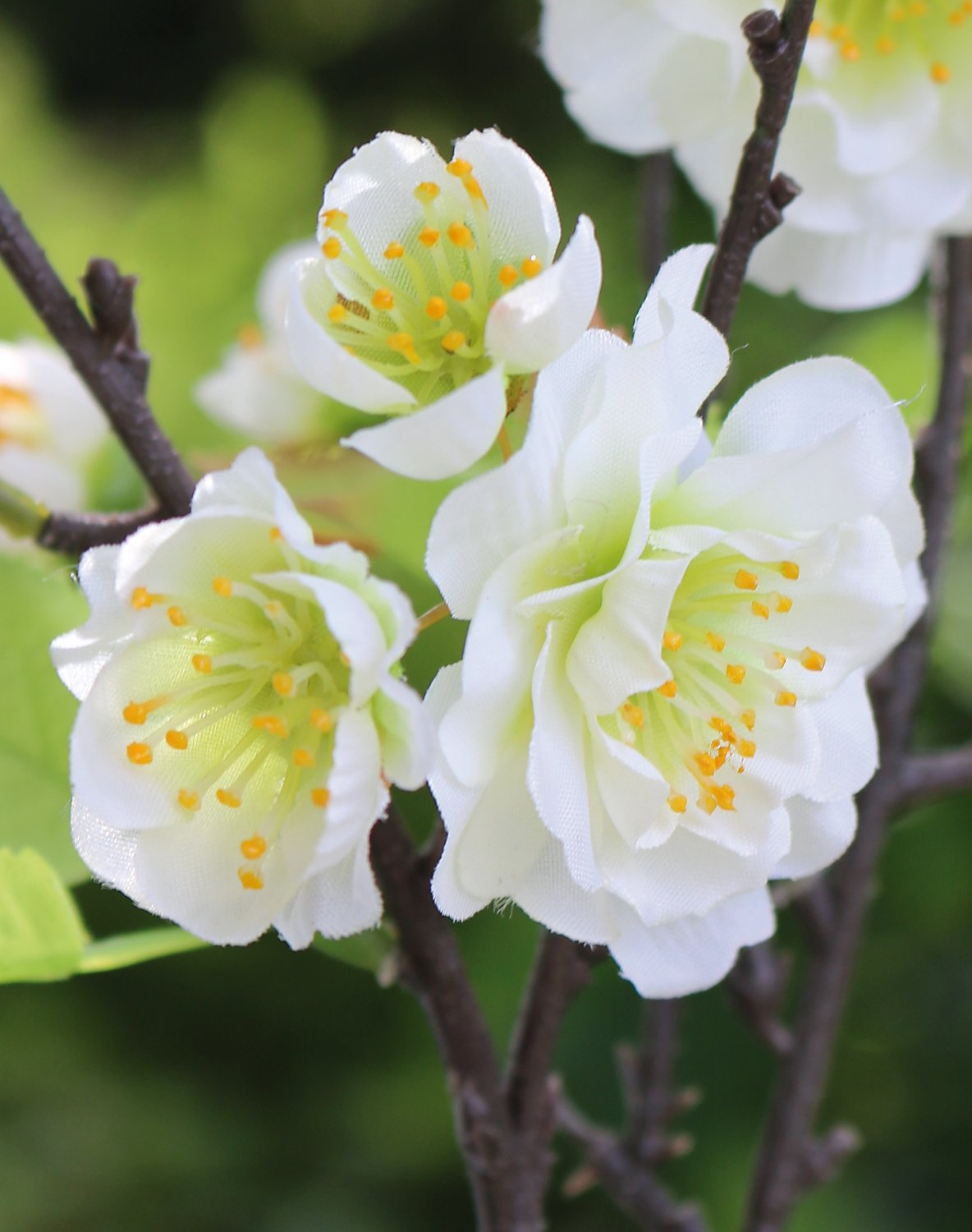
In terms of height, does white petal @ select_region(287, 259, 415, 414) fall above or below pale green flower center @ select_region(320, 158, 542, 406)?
above

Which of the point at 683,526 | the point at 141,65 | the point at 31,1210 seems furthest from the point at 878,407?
the point at 141,65

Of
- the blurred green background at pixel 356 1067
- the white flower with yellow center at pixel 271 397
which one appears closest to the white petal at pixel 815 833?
the white flower with yellow center at pixel 271 397

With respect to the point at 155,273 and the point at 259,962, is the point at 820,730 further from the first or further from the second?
the point at 155,273

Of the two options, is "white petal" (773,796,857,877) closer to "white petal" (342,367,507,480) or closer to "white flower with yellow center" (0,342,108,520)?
"white petal" (342,367,507,480)

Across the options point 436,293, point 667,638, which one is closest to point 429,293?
point 436,293

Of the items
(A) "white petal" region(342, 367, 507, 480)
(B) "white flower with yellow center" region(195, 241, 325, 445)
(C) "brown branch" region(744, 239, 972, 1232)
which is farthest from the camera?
(B) "white flower with yellow center" region(195, 241, 325, 445)

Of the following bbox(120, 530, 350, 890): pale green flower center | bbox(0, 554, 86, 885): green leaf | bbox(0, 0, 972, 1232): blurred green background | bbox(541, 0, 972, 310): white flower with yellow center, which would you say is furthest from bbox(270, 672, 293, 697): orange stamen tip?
bbox(0, 0, 972, 1232): blurred green background

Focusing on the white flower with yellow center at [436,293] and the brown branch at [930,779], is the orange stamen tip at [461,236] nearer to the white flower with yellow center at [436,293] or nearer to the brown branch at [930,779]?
the white flower with yellow center at [436,293]
